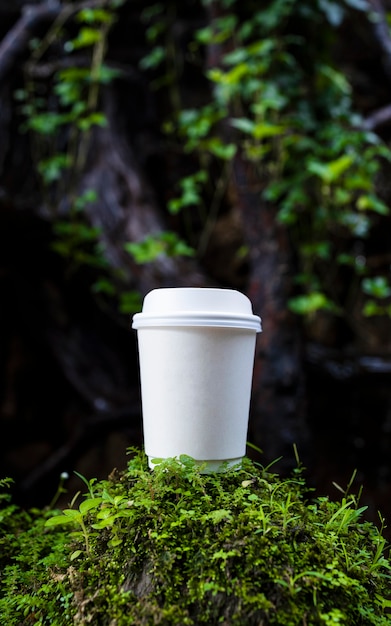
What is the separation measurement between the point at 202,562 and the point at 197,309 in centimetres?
59

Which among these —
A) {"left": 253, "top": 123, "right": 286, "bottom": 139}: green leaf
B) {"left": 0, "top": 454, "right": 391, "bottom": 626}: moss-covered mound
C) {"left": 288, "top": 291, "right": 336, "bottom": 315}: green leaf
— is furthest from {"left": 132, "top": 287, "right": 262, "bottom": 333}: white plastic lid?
{"left": 253, "top": 123, "right": 286, "bottom": 139}: green leaf

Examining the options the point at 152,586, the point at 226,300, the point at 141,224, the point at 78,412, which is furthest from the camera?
the point at 78,412

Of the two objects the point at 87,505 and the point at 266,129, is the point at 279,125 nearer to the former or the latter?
the point at 266,129

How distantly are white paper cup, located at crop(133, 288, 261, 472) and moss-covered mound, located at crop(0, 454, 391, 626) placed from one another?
0.24 ft

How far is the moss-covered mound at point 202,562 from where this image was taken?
99cm

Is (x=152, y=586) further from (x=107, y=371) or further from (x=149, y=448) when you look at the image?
(x=107, y=371)

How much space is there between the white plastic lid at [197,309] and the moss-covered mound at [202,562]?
1.15ft

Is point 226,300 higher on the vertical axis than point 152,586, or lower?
higher

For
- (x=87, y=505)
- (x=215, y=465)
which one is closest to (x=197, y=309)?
(x=215, y=465)

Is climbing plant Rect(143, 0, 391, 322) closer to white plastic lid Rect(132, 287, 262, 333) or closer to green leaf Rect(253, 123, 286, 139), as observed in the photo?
green leaf Rect(253, 123, 286, 139)

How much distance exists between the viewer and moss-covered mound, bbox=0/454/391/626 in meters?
0.99

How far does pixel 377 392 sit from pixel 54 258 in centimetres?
289

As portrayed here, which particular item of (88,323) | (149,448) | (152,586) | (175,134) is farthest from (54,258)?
(152,586)

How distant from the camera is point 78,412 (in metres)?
5.50
